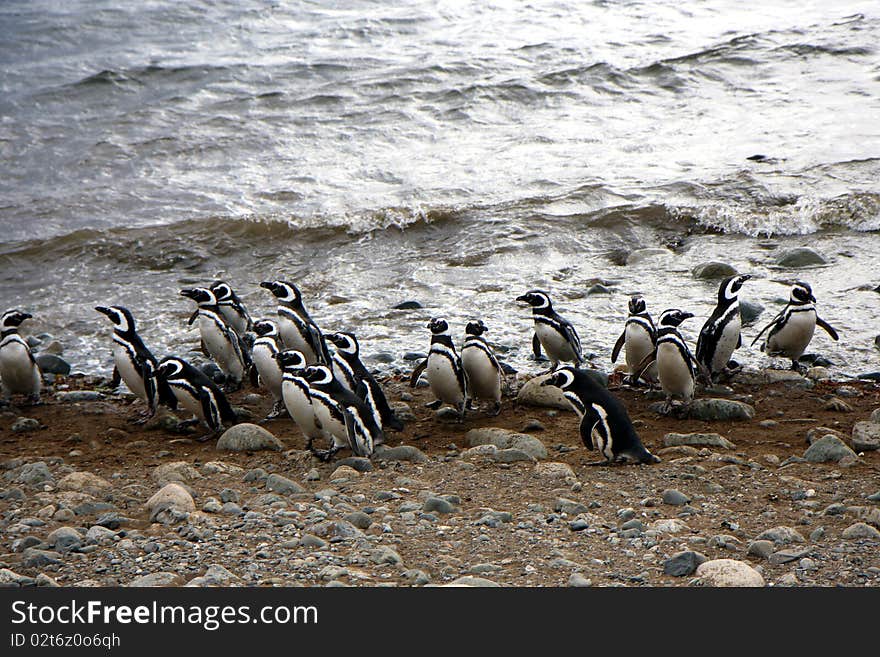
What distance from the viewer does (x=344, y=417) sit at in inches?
267

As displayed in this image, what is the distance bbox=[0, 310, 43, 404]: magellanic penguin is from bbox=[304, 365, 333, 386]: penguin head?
2.59 meters

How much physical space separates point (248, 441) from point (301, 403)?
470 millimetres

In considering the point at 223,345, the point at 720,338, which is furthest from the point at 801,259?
the point at 223,345

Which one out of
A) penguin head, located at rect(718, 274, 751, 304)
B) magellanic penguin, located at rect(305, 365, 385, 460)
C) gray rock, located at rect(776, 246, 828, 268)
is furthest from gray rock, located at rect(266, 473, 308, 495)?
gray rock, located at rect(776, 246, 828, 268)

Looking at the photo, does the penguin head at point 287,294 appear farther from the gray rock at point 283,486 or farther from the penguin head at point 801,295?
the penguin head at point 801,295

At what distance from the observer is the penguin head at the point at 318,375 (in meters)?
→ 7.07

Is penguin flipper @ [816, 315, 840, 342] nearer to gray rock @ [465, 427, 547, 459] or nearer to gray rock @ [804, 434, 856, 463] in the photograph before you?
gray rock @ [804, 434, 856, 463]

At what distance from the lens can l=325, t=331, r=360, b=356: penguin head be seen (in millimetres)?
7913

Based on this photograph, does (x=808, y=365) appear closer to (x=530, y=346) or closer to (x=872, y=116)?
(x=530, y=346)

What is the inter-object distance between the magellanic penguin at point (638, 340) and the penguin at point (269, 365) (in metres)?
2.62

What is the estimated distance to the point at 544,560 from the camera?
187 inches

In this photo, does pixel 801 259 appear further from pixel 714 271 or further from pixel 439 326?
pixel 439 326

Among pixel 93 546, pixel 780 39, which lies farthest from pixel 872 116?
pixel 93 546

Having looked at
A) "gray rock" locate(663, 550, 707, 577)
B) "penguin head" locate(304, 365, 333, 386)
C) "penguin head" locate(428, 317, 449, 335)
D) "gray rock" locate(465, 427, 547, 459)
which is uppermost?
"gray rock" locate(663, 550, 707, 577)
